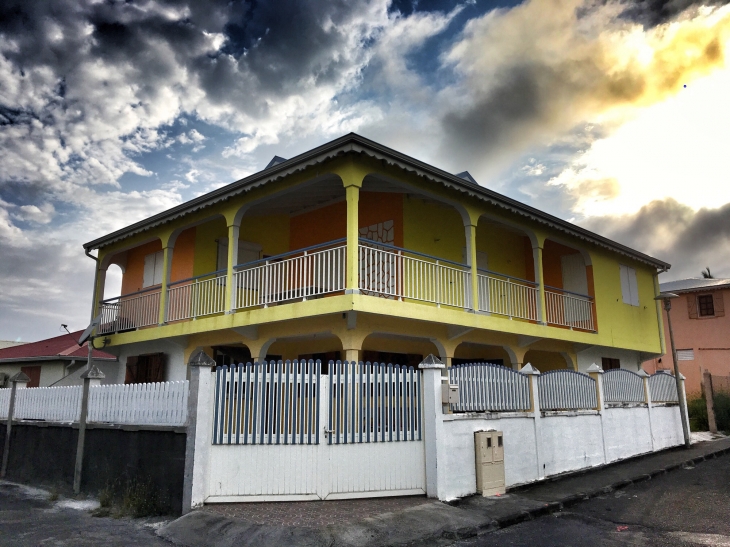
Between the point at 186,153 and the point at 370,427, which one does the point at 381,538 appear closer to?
the point at 370,427

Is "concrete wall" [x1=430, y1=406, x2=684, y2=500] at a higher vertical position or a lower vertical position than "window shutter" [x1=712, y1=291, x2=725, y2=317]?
lower

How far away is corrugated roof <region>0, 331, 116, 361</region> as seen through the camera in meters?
21.0

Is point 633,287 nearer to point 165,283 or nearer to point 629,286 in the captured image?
point 629,286

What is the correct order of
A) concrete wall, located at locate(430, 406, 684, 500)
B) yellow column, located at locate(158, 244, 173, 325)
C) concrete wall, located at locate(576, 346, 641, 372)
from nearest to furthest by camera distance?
concrete wall, located at locate(430, 406, 684, 500) → yellow column, located at locate(158, 244, 173, 325) → concrete wall, located at locate(576, 346, 641, 372)

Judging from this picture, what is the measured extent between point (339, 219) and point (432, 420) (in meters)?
7.80

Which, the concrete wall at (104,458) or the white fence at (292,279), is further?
the white fence at (292,279)

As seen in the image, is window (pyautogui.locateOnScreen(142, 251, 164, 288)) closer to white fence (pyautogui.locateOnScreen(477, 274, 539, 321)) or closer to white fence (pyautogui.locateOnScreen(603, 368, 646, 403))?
white fence (pyautogui.locateOnScreen(477, 274, 539, 321))

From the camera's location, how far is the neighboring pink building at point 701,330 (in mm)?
27531

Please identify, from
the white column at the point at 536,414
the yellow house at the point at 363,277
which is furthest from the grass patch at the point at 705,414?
the white column at the point at 536,414

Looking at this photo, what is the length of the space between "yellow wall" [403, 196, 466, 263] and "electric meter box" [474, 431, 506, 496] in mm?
5913

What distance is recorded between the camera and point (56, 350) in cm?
2184

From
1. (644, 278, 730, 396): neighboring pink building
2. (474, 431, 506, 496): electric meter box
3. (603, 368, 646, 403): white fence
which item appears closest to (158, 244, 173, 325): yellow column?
(474, 431, 506, 496): electric meter box

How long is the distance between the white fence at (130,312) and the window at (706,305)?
83.8ft

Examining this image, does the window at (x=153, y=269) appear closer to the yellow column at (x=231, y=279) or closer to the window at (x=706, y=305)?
the yellow column at (x=231, y=279)
